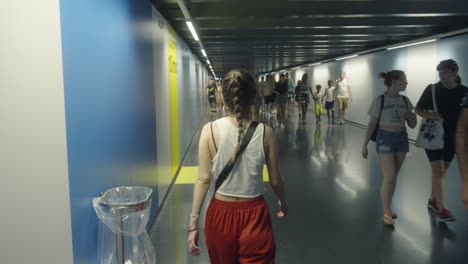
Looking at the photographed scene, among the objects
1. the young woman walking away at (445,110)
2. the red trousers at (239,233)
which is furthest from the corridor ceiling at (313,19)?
the red trousers at (239,233)

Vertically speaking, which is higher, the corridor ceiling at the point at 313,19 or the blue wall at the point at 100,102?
the corridor ceiling at the point at 313,19

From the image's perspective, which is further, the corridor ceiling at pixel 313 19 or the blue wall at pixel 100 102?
the corridor ceiling at pixel 313 19

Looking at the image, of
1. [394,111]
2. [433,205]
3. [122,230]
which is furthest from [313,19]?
[122,230]

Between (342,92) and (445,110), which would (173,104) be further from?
(342,92)

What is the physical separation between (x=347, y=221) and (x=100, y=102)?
3191 mm

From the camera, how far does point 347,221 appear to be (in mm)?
4684

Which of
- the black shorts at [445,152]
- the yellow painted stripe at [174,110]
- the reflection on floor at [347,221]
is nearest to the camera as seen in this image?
the reflection on floor at [347,221]

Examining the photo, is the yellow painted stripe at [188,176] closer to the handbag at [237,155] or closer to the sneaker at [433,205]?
the sneaker at [433,205]

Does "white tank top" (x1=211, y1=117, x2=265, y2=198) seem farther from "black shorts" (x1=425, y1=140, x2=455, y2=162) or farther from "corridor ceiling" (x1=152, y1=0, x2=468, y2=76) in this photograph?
"corridor ceiling" (x1=152, y1=0, x2=468, y2=76)

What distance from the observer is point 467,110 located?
8.20 ft

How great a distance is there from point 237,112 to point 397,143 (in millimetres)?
2783

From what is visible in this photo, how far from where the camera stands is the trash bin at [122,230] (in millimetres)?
2531

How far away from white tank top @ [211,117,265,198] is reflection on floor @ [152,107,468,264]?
67.6 inches

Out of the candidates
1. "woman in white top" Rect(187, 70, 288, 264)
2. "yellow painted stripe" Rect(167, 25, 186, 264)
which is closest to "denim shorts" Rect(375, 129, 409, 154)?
"woman in white top" Rect(187, 70, 288, 264)
